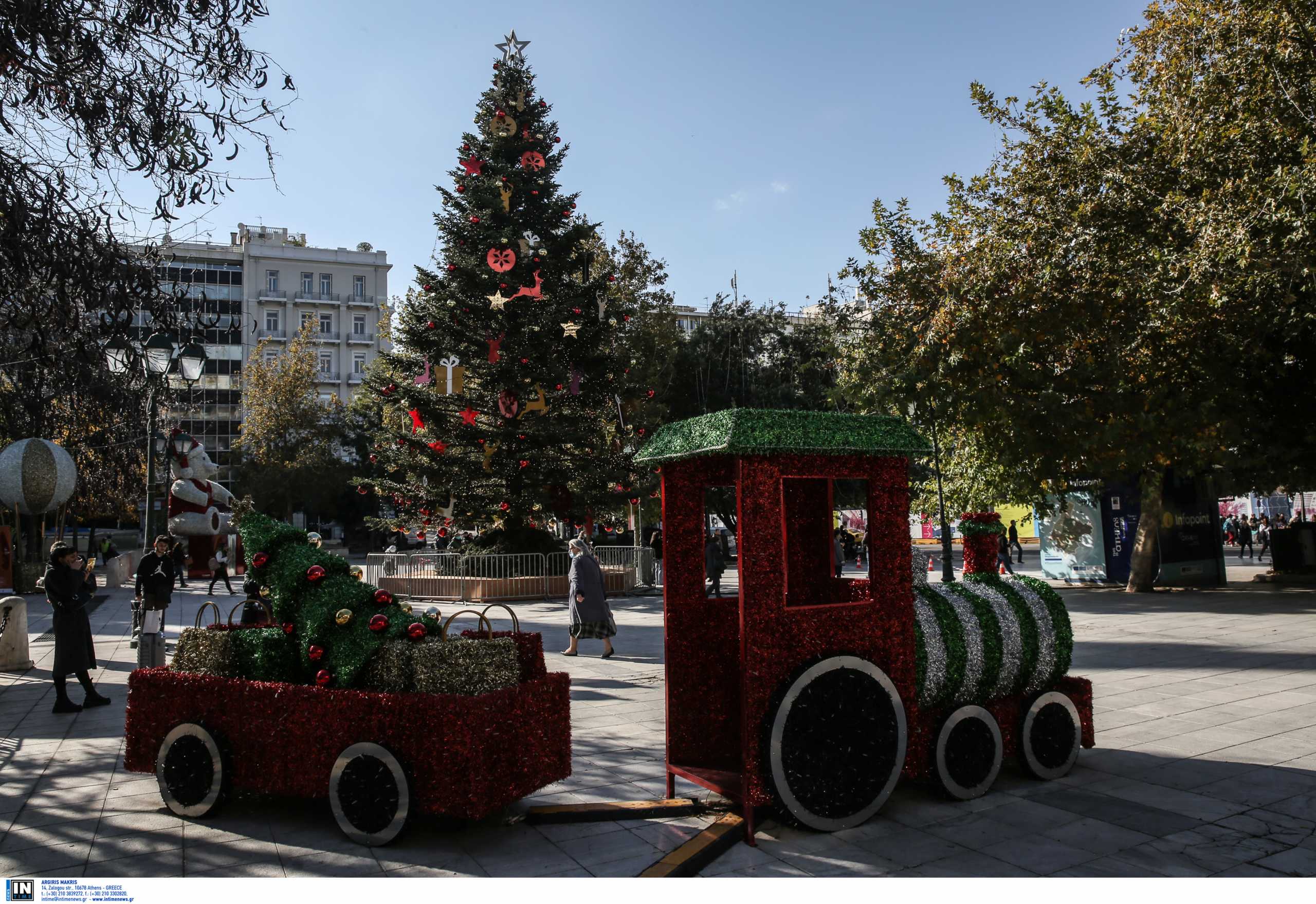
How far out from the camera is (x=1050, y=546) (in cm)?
2184

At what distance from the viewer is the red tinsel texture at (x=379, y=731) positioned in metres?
4.63

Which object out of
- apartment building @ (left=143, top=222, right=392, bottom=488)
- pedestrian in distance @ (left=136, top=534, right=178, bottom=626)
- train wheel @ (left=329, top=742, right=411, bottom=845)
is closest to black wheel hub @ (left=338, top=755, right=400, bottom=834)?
train wheel @ (left=329, top=742, right=411, bottom=845)

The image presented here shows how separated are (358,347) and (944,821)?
66.4 meters

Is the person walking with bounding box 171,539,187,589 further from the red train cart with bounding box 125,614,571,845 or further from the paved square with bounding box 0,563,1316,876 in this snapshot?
the red train cart with bounding box 125,614,571,845

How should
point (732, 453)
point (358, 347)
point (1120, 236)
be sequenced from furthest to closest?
1. point (358, 347)
2. point (1120, 236)
3. point (732, 453)

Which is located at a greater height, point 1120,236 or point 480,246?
point 480,246

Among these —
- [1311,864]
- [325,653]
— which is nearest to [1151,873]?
[1311,864]

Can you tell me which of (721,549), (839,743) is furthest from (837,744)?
(721,549)

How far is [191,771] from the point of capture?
17.6 feet

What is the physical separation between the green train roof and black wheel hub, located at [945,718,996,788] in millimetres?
1785

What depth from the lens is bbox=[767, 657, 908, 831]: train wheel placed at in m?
4.88

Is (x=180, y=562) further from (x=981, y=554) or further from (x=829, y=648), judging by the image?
(x=829, y=648)

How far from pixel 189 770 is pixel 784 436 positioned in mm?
4076

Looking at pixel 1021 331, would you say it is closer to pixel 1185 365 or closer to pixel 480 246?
pixel 1185 365
